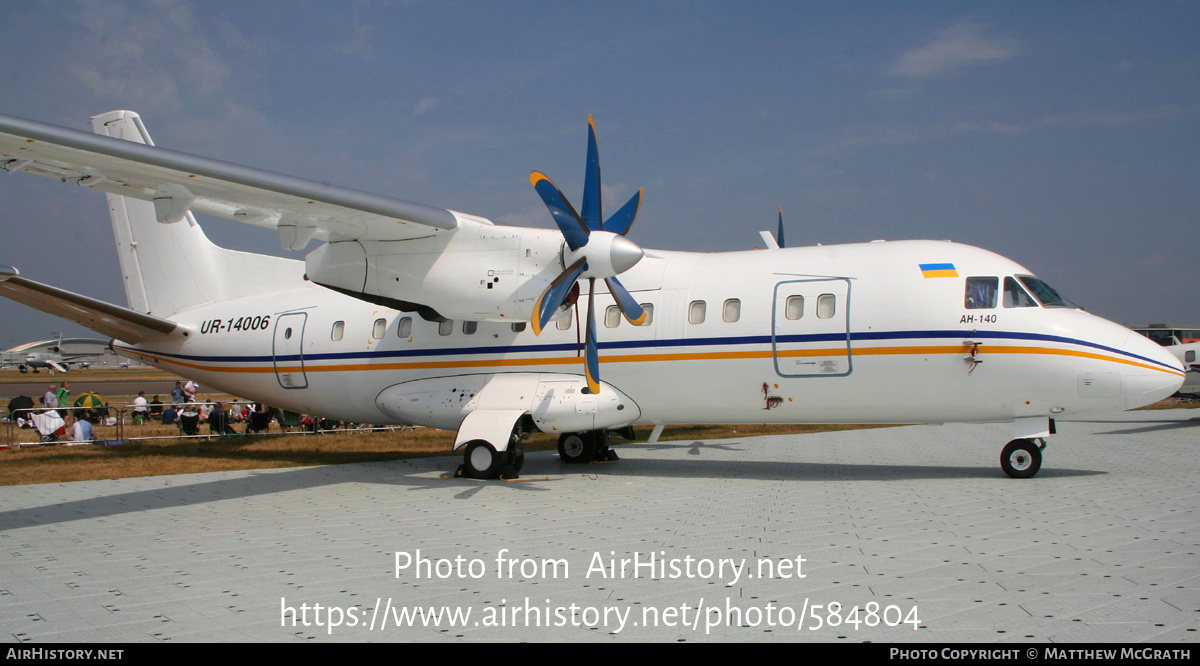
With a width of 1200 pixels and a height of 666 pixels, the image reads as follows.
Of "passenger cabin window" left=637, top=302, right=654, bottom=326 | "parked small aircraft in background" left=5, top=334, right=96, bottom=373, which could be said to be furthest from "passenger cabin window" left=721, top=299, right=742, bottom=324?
"parked small aircraft in background" left=5, top=334, right=96, bottom=373

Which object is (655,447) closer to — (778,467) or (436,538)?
(778,467)

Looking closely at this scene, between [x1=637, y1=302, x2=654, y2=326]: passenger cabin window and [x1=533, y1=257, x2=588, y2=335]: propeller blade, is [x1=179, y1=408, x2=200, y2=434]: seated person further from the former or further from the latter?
[x1=637, y1=302, x2=654, y2=326]: passenger cabin window

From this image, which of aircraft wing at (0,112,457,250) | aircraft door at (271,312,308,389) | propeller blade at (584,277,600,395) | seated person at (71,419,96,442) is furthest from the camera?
seated person at (71,419,96,442)

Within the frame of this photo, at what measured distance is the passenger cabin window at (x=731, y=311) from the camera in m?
12.2

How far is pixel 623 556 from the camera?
23.3 ft

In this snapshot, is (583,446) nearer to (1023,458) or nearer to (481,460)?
(481,460)

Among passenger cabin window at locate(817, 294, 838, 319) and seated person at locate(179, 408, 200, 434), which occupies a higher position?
passenger cabin window at locate(817, 294, 838, 319)

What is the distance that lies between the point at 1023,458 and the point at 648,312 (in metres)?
6.18

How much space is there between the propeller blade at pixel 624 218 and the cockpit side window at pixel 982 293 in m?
5.21

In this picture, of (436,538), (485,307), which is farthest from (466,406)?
(436,538)

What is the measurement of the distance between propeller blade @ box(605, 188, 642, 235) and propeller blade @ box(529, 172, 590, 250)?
84 cm

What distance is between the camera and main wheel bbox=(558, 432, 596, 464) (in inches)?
593

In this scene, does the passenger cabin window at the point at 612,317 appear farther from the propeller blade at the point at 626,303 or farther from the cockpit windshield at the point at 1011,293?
the cockpit windshield at the point at 1011,293

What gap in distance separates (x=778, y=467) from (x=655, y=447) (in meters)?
4.77
